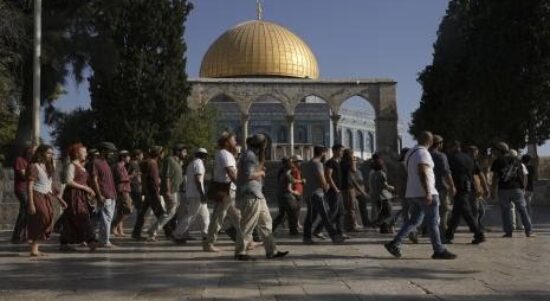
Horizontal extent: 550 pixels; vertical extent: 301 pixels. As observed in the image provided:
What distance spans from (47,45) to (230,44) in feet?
94.8

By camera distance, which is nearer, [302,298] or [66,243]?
[302,298]

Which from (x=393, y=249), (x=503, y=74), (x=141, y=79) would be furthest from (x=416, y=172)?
(x=141, y=79)

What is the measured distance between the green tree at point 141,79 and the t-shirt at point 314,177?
15.1m

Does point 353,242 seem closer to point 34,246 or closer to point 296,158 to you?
point 296,158

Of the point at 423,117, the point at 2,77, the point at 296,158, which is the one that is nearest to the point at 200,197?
the point at 296,158

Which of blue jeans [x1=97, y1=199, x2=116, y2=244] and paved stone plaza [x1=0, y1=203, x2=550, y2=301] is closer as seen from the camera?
paved stone plaza [x1=0, y1=203, x2=550, y2=301]

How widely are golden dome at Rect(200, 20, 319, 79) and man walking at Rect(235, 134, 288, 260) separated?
38.0 m

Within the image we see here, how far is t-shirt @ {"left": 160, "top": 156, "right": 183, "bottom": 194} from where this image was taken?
9977 millimetres

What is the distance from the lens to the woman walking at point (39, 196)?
7977 mm

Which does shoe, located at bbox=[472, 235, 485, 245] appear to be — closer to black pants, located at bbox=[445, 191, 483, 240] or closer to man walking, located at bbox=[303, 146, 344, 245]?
black pants, located at bbox=[445, 191, 483, 240]

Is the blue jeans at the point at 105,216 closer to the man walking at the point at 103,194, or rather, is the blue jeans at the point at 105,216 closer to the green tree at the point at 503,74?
the man walking at the point at 103,194

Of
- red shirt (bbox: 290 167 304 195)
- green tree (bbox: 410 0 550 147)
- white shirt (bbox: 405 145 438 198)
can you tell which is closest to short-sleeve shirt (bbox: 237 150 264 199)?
white shirt (bbox: 405 145 438 198)

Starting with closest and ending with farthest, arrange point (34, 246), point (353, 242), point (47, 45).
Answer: point (34, 246) < point (353, 242) < point (47, 45)

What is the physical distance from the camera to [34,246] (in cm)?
812
